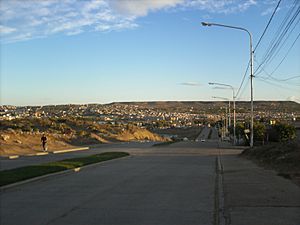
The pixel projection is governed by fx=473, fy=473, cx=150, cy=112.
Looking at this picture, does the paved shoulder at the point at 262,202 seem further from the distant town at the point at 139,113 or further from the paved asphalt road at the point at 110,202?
the distant town at the point at 139,113

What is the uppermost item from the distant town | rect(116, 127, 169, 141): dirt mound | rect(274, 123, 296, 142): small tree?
the distant town

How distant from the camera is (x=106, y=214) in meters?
9.67

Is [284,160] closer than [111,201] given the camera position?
No

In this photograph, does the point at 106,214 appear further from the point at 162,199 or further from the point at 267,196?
the point at 267,196

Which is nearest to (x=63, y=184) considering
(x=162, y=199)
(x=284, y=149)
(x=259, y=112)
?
(x=162, y=199)

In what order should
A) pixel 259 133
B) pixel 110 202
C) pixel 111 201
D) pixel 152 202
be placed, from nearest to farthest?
pixel 152 202 → pixel 110 202 → pixel 111 201 → pixel 259 133

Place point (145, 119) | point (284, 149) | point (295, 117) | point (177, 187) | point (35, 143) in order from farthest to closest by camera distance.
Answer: point (145, 119)
point (295, 117)
point (35, 143)
point (284, 149)
point (177, 187)

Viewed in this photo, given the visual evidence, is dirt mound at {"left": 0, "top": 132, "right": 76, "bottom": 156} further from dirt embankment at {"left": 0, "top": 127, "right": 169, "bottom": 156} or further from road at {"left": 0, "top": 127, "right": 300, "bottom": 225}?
road at {"left": 0, "top": 127, "right": 300, "bottom": 225}

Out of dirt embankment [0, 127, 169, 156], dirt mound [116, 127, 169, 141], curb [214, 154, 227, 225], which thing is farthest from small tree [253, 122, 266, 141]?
curb [214, 154, 227, 225]

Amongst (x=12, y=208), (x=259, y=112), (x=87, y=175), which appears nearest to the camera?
(x=12, y=208)

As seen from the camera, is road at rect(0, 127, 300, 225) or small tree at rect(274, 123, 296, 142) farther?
small tree at rect(274, 123, 296, 142)

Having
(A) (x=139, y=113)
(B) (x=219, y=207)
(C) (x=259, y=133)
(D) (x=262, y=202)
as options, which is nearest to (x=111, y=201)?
(B) (x=219, y=207)

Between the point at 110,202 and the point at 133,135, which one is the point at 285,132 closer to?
the point at 133,135

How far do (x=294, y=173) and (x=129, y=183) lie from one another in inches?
234
